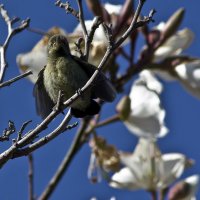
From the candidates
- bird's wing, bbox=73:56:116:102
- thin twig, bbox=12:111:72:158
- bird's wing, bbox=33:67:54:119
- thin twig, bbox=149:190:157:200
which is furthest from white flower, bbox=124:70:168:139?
thin twig, bbox=12:111:72:158

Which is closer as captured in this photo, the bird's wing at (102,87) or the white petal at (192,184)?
the bird's wing at (102,87)

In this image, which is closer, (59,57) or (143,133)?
(59,57)

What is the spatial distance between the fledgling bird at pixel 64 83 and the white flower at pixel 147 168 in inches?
18.7

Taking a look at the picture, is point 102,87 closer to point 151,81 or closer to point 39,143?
point 39,143

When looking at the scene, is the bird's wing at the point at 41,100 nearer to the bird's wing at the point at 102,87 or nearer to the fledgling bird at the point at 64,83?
the fledgling bird at the point at 64,83

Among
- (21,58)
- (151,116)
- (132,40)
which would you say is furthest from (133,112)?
(21,58)

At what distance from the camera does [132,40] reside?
9.26 feet

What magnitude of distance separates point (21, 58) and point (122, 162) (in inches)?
20.9

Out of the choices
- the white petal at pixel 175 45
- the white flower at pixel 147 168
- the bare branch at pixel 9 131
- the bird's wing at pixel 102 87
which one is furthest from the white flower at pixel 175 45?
the bare branch at pixel 9 131

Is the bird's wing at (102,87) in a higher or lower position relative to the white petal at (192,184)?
higher

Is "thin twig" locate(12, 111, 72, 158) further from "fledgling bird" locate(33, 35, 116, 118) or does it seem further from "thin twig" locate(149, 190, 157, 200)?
"thin twig" locate(149, 190, 157, 200)

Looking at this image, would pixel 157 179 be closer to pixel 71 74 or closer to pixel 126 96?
pixel 126 96

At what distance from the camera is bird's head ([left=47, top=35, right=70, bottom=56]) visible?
2389 mm

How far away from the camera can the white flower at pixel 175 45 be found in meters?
2.87
